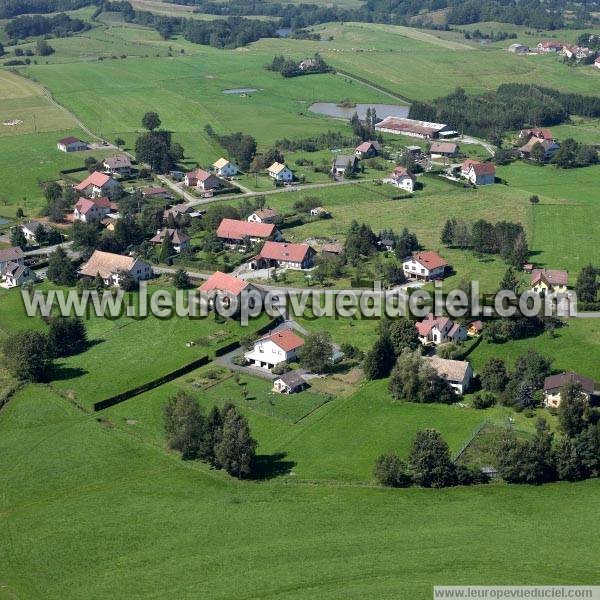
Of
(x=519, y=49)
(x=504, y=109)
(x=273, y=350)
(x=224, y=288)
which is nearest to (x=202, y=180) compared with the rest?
(x=224, y=288)

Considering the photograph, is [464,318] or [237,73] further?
[237,73]

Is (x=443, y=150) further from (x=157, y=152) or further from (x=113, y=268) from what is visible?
(x=113, y=268)

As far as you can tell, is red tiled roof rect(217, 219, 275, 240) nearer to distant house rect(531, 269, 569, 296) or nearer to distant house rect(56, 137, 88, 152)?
distant house rect(531, 269, 569, 296)

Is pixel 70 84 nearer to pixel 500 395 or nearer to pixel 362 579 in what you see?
pixel 500 395

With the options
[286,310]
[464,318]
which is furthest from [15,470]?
[464,318]

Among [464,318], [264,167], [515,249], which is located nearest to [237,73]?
[264,167]

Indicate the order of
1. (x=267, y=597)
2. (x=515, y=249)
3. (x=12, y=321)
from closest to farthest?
1. (x=267, y=597)
2. (x=12, y=321)
3. (x=515, y=249)

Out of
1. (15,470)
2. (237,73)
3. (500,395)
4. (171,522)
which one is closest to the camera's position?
(171,522)
